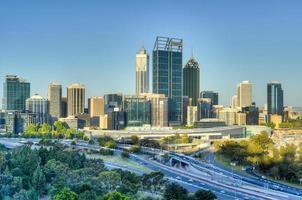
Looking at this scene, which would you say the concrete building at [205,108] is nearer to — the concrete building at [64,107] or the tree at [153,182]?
the concrete building at [64,107]

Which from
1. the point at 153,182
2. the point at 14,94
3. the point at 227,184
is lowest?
the point at 227,184

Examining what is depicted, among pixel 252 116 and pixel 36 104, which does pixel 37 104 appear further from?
pixel 252 116

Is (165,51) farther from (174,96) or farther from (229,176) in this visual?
(229,176)

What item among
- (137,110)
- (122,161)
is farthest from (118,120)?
(122,161)

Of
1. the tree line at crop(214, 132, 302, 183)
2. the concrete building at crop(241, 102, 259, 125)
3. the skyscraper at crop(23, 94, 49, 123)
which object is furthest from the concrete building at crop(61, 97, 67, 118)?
the tree line at crop(214, 132, 302, 183)

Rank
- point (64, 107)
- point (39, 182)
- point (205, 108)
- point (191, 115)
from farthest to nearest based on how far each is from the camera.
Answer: point (205, 108) → point (64, 107) → point (191, 115) → point (39, 182)

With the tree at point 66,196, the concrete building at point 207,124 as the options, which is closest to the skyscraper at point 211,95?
the concrete building at point 207,124

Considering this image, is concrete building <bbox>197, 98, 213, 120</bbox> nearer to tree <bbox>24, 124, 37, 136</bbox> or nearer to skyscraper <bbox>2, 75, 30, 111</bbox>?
skyscraper <bbox>2, 75, 30, 111</bbox>
